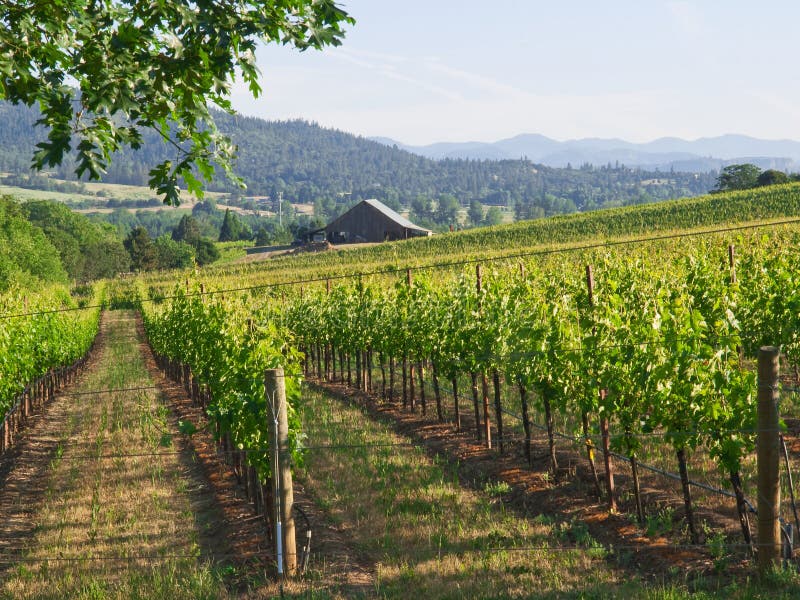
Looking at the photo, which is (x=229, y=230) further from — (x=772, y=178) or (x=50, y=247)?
(x=772, y=178)

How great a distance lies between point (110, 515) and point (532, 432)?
25.7ft

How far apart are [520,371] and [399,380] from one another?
11732mm

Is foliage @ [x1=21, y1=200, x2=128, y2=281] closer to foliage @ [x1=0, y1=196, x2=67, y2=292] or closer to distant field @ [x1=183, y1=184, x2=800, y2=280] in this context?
foliage @ [x1=0, y1=196, x2=67, y2=292]

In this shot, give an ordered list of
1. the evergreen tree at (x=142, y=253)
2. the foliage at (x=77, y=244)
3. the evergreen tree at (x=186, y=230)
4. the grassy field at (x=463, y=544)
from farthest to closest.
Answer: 1. the evergreen tree at (x=186, y=230)
2. the evergreen tree at (x=142, y=253)
3. the foliage at (x=77, y=244)
4. the grassy field at (x=463, y=544)

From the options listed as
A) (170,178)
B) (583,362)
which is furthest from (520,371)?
(170,178)

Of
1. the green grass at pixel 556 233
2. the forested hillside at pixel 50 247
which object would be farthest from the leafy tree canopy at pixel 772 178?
A: the forested hillside at pixel 50 247

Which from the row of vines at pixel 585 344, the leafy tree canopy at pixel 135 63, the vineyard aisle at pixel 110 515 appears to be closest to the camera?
the leafy tree canopy at pixel 135 63

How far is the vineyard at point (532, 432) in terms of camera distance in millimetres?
8727

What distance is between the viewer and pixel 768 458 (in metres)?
7.50

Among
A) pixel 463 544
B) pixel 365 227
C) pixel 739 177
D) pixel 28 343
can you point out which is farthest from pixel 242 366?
pixel 739 177

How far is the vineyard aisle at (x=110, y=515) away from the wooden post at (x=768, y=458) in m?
5.57

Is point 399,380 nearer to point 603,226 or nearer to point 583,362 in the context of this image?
point 583,362

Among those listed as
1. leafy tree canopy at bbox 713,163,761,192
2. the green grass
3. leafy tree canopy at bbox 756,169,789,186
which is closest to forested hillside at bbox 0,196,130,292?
the green grass

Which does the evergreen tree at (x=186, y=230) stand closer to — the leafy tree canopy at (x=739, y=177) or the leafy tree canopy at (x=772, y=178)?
the leafy tree canopy at (x=739, y=177)
